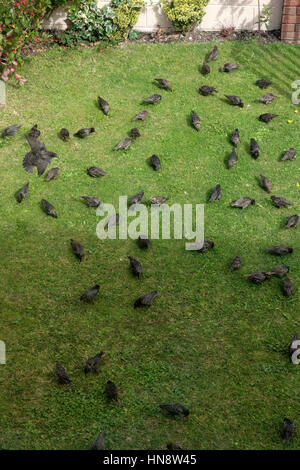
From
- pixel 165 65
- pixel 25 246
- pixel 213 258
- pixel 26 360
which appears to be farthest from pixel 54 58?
pixel 26 360

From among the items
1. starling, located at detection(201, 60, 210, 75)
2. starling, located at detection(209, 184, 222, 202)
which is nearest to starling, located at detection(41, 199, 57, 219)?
starling, located at detection(209, 184, 222, 202)

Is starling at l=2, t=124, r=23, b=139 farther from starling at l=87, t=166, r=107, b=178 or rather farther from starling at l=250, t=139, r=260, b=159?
starling at l=250, t=139, r=260, b=159

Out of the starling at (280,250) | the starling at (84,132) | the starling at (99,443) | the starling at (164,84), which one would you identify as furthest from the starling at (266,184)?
the starling at (99,443)

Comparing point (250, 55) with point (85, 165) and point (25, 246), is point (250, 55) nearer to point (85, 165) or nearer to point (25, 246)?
point (85, 165)

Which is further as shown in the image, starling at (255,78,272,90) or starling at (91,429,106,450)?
starling at (255,78,272,90)

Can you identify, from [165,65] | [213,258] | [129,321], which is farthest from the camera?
[165,65]

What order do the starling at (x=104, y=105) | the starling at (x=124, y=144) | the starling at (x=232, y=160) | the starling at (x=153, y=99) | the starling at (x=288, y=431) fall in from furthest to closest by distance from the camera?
the starling at (x=153, y=99) < the starling at (x=104, y=105) < the starling at (x=124, y=144) < the starling at (x=232, y=160) < the starling at (x=288, y=431)

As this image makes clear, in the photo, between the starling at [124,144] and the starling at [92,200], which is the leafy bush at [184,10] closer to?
the starling at [124,144]
